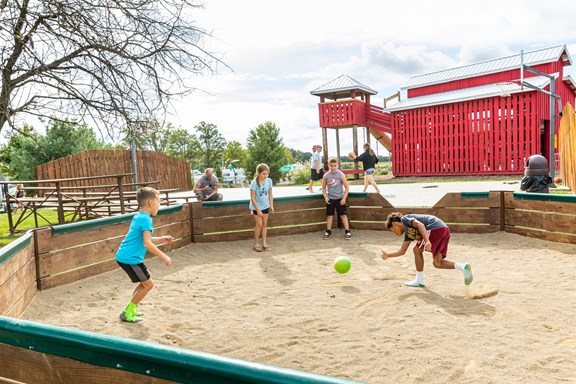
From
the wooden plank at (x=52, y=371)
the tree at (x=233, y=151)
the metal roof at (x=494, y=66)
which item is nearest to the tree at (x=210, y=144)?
the tree at (x=233, y=151)

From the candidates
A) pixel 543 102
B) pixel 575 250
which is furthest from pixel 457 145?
pixel 575 250

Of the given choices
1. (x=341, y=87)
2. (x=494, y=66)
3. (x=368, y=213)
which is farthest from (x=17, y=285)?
(x=494, y=66)

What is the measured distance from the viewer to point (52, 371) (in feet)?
6.09

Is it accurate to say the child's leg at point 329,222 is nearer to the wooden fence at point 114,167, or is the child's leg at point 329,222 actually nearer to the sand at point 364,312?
the sand at point 364,312

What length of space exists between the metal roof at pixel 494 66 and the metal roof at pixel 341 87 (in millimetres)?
3671

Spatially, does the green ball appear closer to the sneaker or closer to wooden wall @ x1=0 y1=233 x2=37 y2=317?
the sneaker

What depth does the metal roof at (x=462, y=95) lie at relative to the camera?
70.1 feet

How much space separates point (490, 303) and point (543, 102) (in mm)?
19756

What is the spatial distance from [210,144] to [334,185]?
237 feet

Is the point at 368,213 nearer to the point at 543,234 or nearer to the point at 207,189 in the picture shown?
the point at 543,234

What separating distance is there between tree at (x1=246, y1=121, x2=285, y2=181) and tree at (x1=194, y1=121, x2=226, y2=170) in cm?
3231

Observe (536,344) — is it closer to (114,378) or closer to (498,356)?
(498,356)

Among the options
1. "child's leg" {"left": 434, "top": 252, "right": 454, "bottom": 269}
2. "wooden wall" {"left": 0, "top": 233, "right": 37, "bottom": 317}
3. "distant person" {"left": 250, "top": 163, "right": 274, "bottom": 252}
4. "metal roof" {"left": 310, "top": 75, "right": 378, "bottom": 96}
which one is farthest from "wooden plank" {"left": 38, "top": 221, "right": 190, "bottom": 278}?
"metal roof" {"left": 310, "top": 75, "right": 378, "bottom": 96}

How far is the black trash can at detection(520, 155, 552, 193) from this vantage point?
905 centimetres
